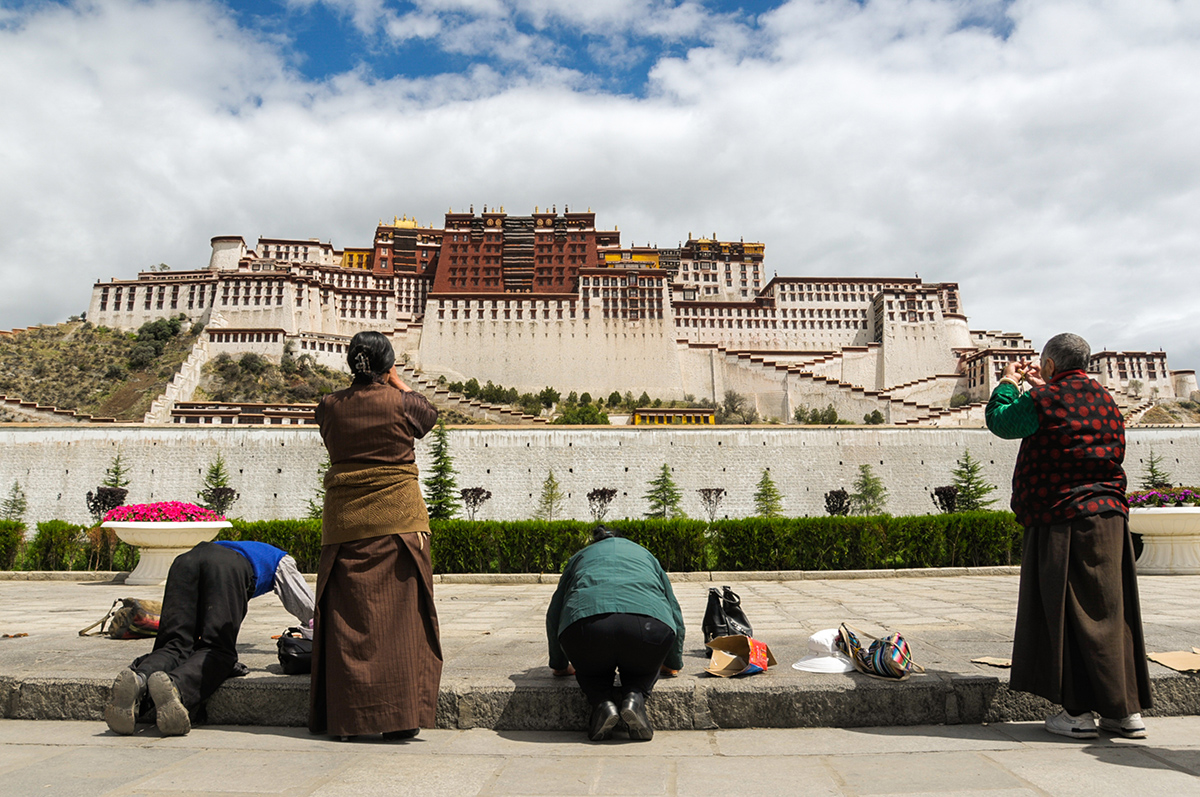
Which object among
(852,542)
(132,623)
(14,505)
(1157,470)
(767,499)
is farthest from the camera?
(1157,470)

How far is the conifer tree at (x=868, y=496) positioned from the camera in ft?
93.5

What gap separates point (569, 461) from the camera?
2895cm

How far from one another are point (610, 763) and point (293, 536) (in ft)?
37.3

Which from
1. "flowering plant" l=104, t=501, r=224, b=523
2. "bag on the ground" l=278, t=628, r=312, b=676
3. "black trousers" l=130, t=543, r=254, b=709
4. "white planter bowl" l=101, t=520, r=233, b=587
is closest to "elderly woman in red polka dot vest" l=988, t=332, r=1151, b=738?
"bag on the ground" l=278, t=628, r=312, b=676

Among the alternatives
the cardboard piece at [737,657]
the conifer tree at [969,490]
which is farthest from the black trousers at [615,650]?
the conifer tree at [969,490]

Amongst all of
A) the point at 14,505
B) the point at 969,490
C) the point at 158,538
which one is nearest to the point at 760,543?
the point at 158,538

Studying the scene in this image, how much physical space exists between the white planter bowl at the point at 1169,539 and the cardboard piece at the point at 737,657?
9.27 meters

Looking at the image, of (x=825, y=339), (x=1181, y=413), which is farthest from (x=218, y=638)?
(x=1181, y=413)

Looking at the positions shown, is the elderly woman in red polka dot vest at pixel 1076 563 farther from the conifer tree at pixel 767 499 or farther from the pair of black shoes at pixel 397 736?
the conifer tree at pixel 767 499

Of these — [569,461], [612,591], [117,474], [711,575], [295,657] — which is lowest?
[711,575]

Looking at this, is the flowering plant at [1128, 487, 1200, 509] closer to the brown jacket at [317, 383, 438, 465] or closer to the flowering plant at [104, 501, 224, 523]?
the brown jacket at [317, 383, 438, 465]

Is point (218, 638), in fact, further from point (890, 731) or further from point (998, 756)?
point (998, 756)

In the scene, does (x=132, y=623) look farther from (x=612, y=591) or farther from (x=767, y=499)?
(x=767, y=499)

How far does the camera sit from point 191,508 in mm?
11219
